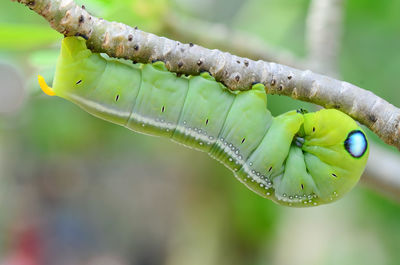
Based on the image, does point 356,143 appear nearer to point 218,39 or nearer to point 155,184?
point 218,39

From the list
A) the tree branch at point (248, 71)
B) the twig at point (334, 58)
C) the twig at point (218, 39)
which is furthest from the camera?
the twig at point (218, 39)

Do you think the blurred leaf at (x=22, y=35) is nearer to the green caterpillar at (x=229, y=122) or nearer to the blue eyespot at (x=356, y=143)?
the green caterpillar at (x=229, y=122)

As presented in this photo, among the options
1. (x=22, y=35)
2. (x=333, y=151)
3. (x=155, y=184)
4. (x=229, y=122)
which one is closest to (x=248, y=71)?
(x=229, y=122)

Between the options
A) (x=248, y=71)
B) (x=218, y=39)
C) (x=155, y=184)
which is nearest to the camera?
(x=248, y=71)

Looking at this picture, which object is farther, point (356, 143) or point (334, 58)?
point (334, 58)

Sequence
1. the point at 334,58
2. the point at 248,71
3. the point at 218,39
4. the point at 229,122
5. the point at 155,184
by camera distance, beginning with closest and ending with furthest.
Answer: the point at 248,71
the point at 229,122
the point at 334,58
the point at 218,39
the point at 155,184

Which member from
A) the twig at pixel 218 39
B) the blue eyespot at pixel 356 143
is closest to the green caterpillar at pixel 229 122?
the blue eyespot at pixel 356 143

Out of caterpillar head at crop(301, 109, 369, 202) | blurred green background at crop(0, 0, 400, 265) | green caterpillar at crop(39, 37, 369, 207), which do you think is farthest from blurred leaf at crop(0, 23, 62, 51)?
caterpillar head at crop(301, 109, 369, 202)
